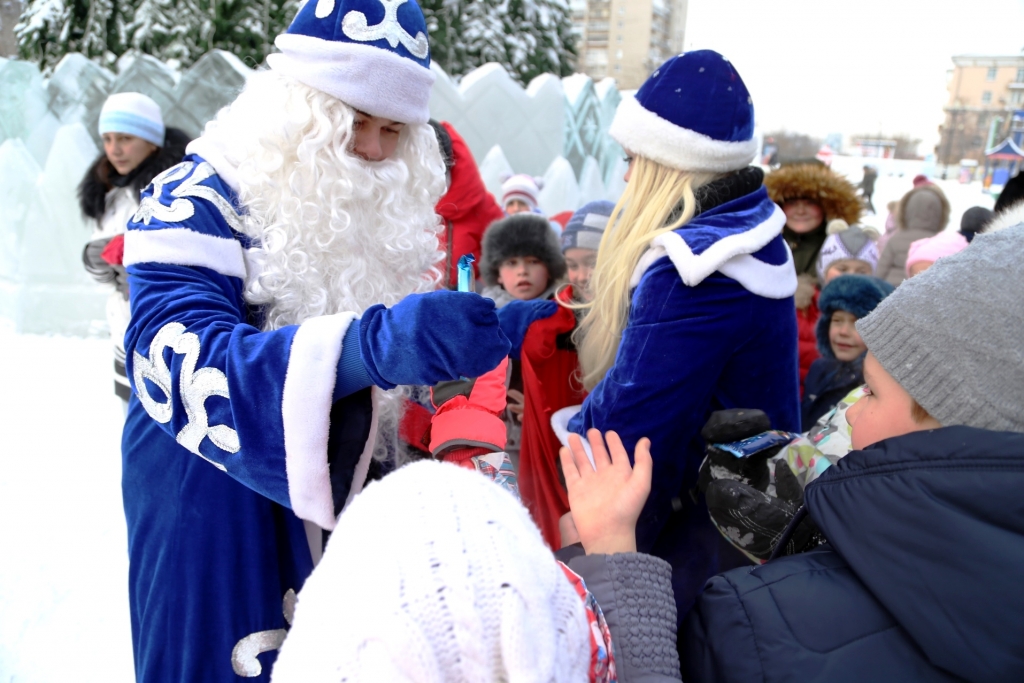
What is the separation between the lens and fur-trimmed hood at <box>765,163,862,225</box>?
155 inches

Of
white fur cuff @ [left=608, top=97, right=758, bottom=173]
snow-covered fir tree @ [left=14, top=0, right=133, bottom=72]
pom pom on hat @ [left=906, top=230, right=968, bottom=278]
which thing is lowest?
pom pom on hat @ [left=906, top=230, right=968, bottom=278]

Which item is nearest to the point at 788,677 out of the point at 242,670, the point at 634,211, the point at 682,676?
the point at 682,676

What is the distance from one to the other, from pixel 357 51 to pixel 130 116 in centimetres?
321

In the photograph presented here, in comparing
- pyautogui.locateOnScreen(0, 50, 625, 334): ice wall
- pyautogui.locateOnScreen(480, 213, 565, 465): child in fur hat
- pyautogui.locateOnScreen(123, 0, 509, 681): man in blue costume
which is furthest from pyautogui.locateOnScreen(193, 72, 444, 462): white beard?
pyautogui.locateOnScreen(0, 50, 625, 334): ice wall

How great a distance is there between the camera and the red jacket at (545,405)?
6.05 feet

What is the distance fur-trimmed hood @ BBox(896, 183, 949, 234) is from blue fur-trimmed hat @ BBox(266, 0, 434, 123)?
15.1 feet

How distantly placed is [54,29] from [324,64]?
10107mm

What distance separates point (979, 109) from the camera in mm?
22109

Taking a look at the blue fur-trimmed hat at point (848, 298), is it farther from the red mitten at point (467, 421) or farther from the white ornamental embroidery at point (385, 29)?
the white ornamental embroidery at point (385, 29)

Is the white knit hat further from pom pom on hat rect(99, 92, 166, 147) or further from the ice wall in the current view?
the ice wall

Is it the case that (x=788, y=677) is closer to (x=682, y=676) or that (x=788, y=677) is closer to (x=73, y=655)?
(x=682, y=676)

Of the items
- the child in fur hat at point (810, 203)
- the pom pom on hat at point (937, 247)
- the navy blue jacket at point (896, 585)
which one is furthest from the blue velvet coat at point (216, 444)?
the pom pom on hat at point (937, 247)

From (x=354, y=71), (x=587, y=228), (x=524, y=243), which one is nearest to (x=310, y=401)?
(x=354, y=71)

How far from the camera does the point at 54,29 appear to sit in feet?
28.3
